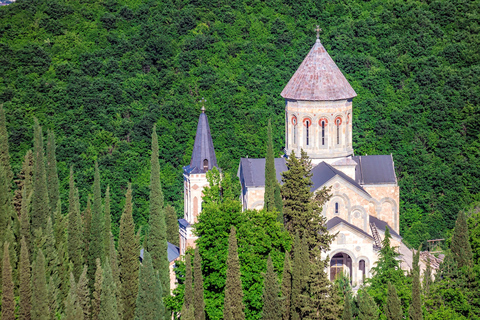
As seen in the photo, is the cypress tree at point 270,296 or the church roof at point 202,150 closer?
the cypress tree at point 270,296

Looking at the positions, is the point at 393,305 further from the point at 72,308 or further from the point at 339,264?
the point at 72,308

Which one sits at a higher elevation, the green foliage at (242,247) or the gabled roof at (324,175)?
the gabled roof at (324,175)

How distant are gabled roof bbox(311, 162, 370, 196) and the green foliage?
6194mm

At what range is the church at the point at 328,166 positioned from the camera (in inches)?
1698

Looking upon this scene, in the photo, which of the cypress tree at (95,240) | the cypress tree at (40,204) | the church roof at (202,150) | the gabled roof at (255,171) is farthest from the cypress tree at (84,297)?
the gabled roof at (255,171)

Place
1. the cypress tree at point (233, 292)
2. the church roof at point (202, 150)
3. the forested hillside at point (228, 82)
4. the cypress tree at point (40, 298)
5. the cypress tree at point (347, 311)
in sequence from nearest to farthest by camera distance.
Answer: the cypress tree at point (347, 311) < the cypress tree at point (233, 292) < the cypress tree at point (40, 298) < the church roof at point (202, 150) < the forested hillside at point (228, 82)

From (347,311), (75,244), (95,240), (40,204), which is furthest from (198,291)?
(40,204)

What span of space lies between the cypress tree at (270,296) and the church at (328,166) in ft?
33.8

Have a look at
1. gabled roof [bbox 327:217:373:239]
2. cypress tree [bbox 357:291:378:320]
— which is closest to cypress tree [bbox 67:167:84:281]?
gabled roof [bbox 327:217:373:239]

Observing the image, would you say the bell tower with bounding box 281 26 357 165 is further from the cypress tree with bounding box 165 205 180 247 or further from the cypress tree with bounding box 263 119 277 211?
the cypress tree with bounding box 165 205 180 247

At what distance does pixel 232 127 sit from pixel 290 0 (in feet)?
64.4

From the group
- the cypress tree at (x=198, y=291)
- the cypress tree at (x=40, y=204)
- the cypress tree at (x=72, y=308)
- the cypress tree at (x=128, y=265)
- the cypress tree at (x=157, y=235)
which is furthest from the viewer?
the cypress tree at (x=40, y=204)

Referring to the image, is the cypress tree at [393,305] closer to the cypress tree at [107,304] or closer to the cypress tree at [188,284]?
the cypress tree at [188,284]

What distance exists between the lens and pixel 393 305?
32344 millimetres
